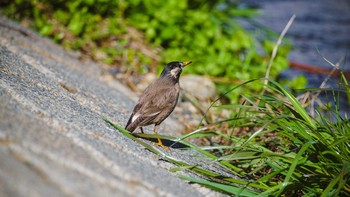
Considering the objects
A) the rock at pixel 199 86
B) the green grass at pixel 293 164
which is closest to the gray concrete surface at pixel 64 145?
the green grass at pixel 293 164

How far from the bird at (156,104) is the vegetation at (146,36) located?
1717mm

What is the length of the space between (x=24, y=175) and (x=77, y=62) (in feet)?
11.1

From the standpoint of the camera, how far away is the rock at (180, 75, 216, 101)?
5.42m

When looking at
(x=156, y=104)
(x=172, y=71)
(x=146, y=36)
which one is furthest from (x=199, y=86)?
(x=156, y=104)

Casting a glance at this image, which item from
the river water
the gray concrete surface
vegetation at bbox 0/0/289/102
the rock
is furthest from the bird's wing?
the river water

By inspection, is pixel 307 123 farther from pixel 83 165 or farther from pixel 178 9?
pixel 178 9

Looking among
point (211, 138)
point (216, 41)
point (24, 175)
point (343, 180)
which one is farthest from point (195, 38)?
point (24, 175)

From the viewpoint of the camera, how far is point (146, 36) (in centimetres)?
656

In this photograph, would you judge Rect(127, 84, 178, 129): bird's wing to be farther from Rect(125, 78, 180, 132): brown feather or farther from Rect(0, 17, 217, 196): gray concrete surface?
Rect(0, 17, 217, 196): gray concrete surface

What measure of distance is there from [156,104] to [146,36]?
281 centimetres

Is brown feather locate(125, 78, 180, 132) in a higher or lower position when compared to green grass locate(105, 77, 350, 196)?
lower

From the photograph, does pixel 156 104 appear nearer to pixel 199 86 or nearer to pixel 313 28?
pixel 199 86

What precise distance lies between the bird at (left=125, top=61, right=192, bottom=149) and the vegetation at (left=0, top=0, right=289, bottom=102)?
5.63ft

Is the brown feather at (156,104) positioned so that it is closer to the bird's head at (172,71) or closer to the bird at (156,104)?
the bird at (156,104)
